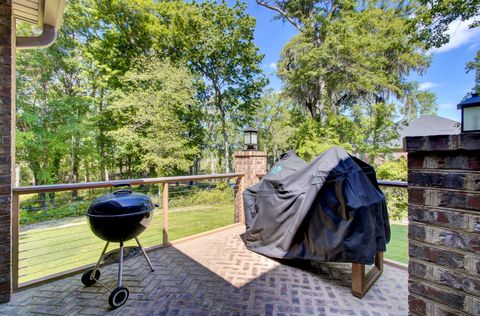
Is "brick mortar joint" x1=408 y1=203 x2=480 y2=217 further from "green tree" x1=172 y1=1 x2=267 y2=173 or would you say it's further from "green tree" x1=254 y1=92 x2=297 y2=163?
"green tree" x1=254 y1=92 x2=297 y2=163

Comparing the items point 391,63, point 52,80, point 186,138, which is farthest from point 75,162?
point 391,63

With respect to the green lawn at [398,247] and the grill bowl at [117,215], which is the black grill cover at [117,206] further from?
the green lawn at [398,247]

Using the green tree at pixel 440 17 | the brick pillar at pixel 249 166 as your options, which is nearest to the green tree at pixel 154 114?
the brick pillar at pixel 249 166

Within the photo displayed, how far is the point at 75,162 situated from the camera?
12008 mm

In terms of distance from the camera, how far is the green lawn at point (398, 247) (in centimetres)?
342

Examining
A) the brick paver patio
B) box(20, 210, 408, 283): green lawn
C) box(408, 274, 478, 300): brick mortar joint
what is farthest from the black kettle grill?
box(408, 274, 478, 300): brick mortar joint

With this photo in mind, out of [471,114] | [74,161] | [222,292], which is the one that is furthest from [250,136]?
[74,161]

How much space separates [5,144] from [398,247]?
19.0 ft

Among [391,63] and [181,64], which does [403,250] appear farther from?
[181,64]

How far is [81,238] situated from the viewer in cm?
360

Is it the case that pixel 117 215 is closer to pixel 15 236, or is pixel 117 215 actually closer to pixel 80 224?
pixel 15 236

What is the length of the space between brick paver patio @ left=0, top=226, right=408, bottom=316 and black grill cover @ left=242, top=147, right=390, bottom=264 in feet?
0.99

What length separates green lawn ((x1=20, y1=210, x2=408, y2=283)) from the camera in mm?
3748

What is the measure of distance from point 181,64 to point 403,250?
11.4 metres
